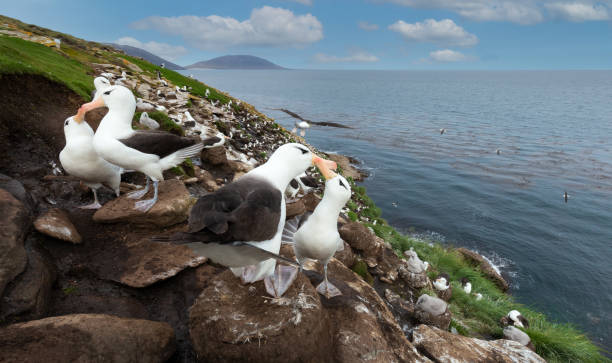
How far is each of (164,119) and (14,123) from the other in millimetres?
3638

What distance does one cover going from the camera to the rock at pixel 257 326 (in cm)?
318

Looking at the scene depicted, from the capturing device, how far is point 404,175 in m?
25.8

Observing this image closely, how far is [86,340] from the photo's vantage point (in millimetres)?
2826

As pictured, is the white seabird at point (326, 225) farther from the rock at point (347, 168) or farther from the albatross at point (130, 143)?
the rock at point (347, 168)

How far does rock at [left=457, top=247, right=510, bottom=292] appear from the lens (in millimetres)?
13224

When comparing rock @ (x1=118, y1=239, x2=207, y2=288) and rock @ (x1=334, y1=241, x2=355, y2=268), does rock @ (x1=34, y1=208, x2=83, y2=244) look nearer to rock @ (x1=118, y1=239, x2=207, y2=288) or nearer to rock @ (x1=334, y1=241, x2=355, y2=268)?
rock @ (x1=118, y1=239, x2=207, y2=288)

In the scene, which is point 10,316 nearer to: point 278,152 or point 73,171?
point 73,171

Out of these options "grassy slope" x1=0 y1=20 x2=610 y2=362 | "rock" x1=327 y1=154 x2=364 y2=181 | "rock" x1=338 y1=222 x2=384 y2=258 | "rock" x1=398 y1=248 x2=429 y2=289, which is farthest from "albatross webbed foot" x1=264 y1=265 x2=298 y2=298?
"rock" x1=327 y1=154 x2=364 y2=181

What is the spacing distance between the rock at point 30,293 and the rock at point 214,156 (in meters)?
5.86

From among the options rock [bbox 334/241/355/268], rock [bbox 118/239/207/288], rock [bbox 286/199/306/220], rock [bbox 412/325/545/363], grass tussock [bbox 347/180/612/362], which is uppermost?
rock [bbox 286/199/306/220]

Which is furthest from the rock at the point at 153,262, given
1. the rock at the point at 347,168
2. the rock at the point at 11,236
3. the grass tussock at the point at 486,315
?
the rock at the point at 347,168

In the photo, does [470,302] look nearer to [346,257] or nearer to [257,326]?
[346,257]

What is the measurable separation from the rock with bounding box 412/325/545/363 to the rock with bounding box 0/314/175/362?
147 inches

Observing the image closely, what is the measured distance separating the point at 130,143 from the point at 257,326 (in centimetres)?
338
